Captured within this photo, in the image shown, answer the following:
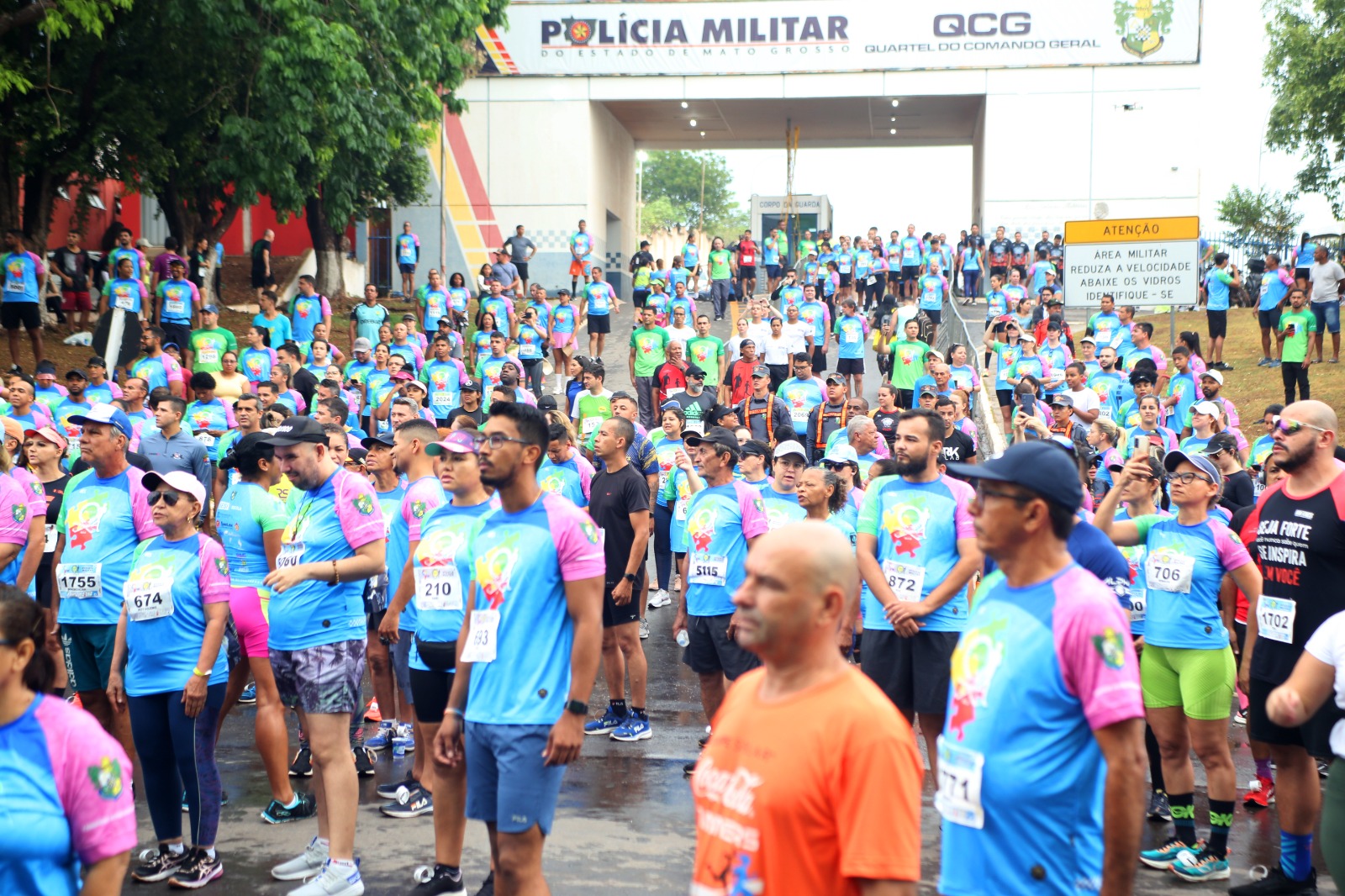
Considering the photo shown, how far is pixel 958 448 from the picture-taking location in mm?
9867

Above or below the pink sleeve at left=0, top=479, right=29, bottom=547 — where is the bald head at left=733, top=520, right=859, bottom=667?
above

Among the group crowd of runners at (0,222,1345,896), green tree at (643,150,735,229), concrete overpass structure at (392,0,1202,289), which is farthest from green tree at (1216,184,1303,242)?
green tree at (643,150,735,229)

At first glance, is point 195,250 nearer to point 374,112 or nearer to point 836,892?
point 374,112

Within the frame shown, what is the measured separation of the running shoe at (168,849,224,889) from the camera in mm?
5660

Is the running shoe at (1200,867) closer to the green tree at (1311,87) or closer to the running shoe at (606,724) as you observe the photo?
the running shoe at (606,724)

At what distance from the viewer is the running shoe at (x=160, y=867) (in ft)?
18.8

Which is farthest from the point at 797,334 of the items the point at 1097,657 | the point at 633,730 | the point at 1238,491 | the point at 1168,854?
the point at 1097,657

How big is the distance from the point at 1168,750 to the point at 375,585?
4962 mm

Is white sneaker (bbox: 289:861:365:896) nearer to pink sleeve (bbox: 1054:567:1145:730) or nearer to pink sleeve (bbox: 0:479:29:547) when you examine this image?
pink sleeve (bbox: 0:479:29:547)

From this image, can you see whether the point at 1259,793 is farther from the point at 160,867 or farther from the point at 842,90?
the point at 842,90

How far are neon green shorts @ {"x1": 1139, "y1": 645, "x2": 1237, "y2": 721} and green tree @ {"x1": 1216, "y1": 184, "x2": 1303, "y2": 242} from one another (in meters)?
30.4

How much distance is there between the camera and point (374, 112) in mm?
21688

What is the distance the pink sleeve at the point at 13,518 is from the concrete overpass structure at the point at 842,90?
86.0 ft

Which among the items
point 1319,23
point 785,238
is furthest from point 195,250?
point 1319,23
